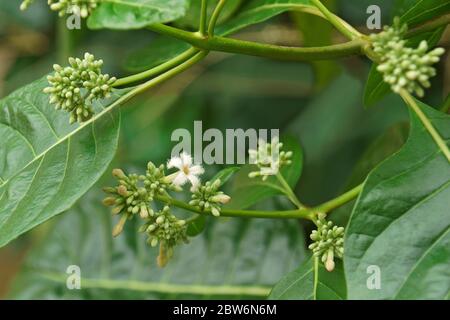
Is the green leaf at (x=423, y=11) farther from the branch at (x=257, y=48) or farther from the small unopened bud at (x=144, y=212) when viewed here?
the small unopened bud at (x=144, y=212)

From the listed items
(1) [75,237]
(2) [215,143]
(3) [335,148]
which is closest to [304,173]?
(3) [335,148]

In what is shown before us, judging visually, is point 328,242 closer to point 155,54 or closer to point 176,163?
point 176,163

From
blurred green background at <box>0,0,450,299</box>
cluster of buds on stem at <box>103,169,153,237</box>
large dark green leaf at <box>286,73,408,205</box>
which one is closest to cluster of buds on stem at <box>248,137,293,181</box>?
cluster of buds on stem at <box>103,169,153,237</box>

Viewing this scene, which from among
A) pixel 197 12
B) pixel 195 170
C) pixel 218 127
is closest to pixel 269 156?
pixel 195 170

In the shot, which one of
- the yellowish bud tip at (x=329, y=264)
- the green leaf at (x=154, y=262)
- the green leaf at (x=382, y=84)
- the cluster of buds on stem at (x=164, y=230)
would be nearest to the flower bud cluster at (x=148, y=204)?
the cluster of buds on stem at (x=164, y=230)

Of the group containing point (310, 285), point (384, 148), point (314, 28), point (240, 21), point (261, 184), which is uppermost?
point (314, 28)

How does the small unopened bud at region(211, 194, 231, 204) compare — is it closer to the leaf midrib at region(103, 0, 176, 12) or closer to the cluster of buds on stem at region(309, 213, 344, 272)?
the cluster of buds on stem at region(309, 213, 344, 272)

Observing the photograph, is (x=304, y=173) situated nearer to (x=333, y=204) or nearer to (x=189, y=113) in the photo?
(x=189, y=113)
